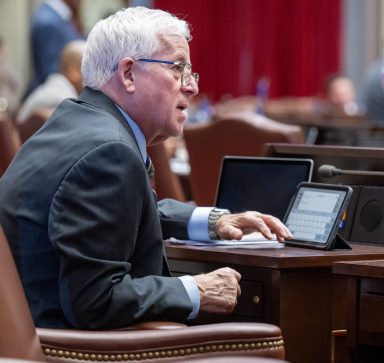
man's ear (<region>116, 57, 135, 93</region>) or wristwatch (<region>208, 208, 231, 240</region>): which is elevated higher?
man's ear (<region>116, 57, 135, 93</region>)

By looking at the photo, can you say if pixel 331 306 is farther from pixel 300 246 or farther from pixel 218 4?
pixel 218 4

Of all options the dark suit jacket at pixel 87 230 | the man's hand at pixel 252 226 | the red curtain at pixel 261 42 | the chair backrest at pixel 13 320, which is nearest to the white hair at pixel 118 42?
the dark suit jacket at pixel 87 230

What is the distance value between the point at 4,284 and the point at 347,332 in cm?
82

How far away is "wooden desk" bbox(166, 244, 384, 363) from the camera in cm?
252

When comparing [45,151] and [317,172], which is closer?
[45,151]

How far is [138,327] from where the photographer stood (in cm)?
219

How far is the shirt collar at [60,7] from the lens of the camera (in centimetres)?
761

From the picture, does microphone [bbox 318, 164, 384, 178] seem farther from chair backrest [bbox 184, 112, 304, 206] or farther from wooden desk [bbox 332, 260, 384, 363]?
chair backrest [bbox 184, 112, 304, 206]

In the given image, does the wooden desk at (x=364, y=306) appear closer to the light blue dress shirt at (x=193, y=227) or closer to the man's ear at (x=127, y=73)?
the light blue dress shirt at (x=193, y=227)

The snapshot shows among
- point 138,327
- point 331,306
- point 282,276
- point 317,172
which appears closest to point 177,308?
point 138,327

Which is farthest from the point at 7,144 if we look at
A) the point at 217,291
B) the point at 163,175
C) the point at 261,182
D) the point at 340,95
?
the point at 340,95

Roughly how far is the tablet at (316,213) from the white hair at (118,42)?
1.95 feet

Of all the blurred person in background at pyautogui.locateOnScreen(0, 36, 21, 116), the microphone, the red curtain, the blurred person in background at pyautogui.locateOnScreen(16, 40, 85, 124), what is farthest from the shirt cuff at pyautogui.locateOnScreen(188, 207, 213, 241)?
the red curtain

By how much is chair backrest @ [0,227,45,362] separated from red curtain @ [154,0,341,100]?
459 inches
